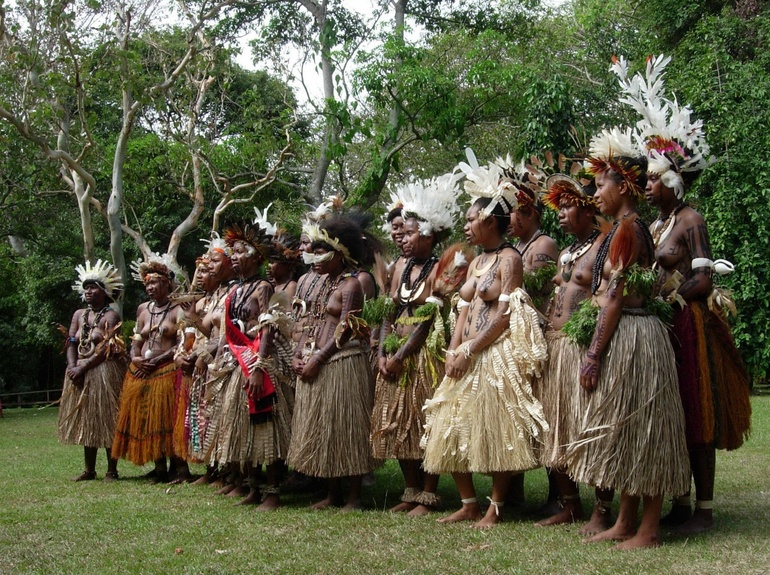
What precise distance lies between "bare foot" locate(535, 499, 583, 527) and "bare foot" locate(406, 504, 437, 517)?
0.83 meters

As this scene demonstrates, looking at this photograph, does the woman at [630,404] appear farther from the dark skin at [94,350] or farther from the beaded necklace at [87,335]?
the beaded necklace at [87,335]

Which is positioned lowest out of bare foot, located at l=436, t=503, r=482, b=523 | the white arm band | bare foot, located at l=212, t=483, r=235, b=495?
bare foot, located at l=212, t=483, r=235, b=495

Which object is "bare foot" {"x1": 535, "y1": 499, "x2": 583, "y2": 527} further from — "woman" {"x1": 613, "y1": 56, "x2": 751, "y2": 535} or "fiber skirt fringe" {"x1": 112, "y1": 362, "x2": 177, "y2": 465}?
"fiber skirt fringe" {"x1": 112, "y1": 362, "x2": 177, "y2": 465}

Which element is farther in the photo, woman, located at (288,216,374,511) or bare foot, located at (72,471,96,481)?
bare foot, located at (72,471,96,481)

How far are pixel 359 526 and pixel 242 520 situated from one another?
3.00 ft

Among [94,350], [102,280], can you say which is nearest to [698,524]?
[94,350]

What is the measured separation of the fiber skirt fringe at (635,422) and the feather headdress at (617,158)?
0.83 m

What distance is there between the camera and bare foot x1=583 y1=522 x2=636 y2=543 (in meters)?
4.57

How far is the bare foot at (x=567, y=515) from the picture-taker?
17.1 ft

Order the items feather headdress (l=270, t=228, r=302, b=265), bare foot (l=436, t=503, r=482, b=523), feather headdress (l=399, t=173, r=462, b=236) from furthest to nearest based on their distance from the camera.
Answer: feather headdress (l=270, t=228, r=302, b=265), feather headdress (l=399, t=173, r=462, b=236), bare foot (l=436, t=503, r=482, b=523)

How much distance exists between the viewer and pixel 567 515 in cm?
525

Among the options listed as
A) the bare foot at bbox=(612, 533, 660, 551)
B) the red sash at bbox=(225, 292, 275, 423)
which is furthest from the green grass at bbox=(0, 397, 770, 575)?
the red sash at bbox=(225, 292, 275, 423)

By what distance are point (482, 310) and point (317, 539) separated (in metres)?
1.72

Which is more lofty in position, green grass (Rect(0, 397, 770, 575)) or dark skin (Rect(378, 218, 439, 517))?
dark skin (Rect(378, 218, 439, 517))
